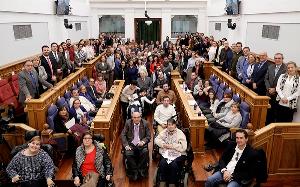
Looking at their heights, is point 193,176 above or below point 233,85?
below

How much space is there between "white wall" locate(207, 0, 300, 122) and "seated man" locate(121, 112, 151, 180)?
124 inches

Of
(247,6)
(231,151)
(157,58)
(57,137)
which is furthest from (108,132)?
(247,6)

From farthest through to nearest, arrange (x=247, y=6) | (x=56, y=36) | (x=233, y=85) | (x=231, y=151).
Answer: (x=56, y=36), (x=247, y=6), (x=233, y=85), (x=231, y=151)

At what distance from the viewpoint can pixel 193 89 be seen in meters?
7.96

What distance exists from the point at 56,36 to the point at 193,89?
6.35 meters

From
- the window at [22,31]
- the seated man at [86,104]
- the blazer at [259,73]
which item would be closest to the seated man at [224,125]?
the blazer at [259,73]

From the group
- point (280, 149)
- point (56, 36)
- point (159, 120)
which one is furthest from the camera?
point (56, 36)

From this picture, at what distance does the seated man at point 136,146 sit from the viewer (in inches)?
198

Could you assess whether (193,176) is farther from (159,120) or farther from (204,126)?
(159,120)

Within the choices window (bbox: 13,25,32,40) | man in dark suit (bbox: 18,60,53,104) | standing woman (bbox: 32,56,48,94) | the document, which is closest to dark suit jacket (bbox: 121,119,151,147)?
the document

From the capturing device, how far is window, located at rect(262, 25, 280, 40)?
7984mm

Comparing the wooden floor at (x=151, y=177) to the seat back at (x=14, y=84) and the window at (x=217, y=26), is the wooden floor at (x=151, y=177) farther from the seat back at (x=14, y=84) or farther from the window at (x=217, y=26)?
the window at (x=217, y=26)

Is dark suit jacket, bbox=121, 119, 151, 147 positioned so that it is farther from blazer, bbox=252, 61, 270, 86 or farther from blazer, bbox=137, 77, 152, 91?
blazer, bbox=137, 77, 152, 91

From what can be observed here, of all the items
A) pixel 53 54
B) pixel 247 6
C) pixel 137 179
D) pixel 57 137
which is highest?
pixel 247 6
